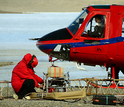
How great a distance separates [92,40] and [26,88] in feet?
8.66

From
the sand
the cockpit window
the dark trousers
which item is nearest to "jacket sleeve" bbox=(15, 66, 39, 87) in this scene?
the dark trousers

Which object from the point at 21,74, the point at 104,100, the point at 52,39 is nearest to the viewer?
the point at 104,100

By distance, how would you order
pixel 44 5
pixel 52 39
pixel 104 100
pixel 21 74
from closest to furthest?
pixel 104 100, pixel 21 74, pixel 52 39, pixel 44 5

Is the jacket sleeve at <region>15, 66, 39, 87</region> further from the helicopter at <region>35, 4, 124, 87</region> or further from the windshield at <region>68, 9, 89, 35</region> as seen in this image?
the windshield at <region>68, 9, 89, 35</region>

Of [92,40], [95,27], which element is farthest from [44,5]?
[92,40]

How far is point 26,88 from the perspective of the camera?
334 inches

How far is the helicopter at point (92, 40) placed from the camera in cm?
1006

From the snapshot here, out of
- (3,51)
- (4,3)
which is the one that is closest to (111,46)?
(3,51)

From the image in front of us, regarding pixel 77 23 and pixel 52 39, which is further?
pixel 77 23

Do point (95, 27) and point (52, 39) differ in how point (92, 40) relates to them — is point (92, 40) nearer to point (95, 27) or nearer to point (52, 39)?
point (95, 27)

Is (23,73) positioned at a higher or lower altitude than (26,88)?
higher

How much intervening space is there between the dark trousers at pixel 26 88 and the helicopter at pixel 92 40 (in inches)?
77.2

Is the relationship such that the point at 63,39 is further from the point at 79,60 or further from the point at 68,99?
the point at 68,99

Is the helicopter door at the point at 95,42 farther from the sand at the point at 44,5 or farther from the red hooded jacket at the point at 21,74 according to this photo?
the sand at the point at 44,5
